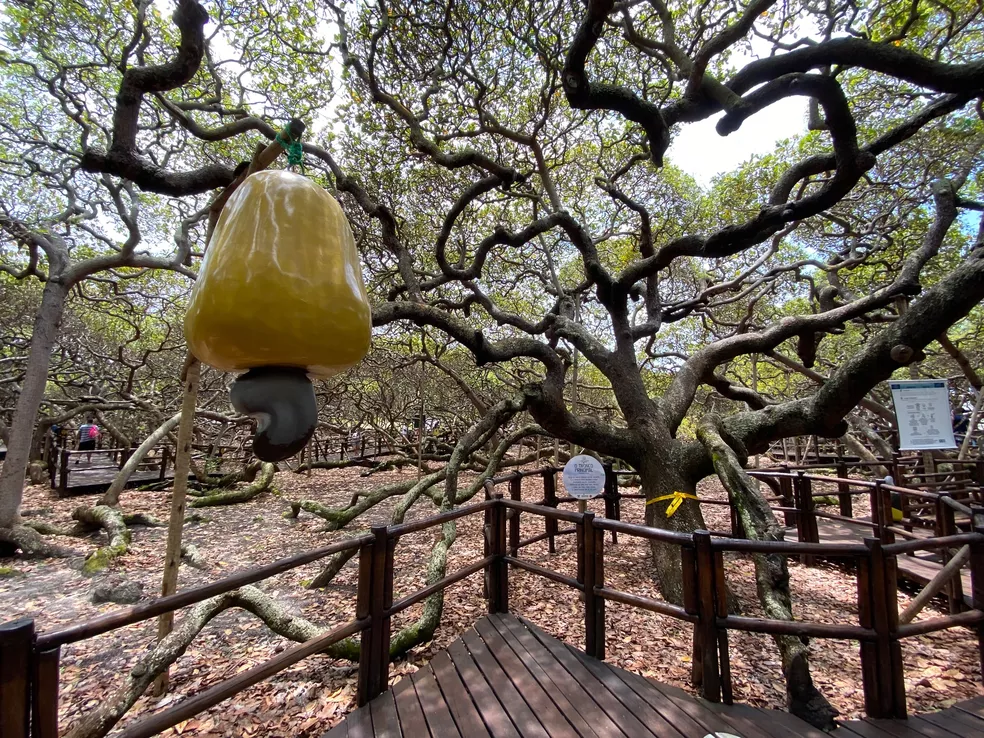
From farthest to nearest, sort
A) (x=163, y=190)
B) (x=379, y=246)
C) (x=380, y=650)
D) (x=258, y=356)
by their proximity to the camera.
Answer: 1. (x=379, y=246)
2. (x=380, y=650)
3. (x=163, y=190)
4. (x=258, y=356)

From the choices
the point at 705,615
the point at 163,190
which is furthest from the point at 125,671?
the point at 705,615

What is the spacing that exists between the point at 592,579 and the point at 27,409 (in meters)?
7.42

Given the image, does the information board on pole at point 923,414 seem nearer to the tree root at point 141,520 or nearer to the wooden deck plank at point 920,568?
the wooden deck plank at point 920,568

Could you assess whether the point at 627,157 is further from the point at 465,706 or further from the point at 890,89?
the point at 465,706

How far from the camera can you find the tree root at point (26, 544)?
5.83 m

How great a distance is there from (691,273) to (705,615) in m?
9.08

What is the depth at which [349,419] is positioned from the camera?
60.1 ft

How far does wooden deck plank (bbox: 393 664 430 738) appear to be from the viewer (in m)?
2.29

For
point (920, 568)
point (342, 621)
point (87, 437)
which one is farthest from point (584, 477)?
point (87, 437)

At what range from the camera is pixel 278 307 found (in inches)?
32.7

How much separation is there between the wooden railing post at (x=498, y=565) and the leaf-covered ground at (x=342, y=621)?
627 millimetres

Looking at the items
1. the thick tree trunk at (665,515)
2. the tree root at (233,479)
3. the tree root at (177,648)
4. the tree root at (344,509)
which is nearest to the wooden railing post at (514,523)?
the thick tree trunk at (665,515)

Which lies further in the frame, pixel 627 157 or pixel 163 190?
pixel 627 157

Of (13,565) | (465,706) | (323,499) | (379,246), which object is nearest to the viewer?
(465,706)
